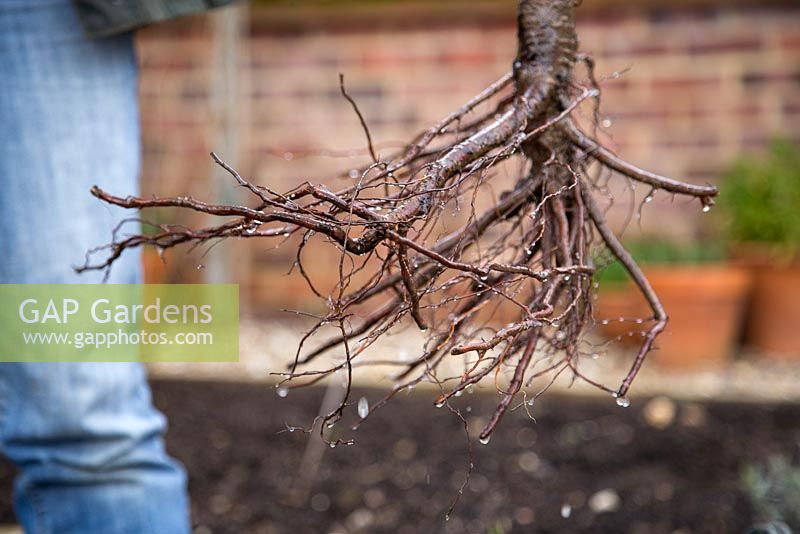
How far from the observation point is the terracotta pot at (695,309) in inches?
140

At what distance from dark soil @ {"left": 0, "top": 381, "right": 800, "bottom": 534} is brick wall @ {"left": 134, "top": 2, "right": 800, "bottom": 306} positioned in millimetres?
1463

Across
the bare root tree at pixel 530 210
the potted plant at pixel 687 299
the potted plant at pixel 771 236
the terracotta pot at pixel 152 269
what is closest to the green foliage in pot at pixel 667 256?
the potted plant at pixel 687 299

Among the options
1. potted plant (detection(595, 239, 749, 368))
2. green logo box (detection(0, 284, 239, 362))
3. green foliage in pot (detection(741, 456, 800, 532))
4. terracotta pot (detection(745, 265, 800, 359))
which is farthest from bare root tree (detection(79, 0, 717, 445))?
terracotta pot (detection(745, 265, 800, 359))

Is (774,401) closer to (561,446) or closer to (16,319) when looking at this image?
(561,446)

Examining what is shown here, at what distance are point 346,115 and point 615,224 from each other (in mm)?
1419

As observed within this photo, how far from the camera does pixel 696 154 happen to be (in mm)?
4066

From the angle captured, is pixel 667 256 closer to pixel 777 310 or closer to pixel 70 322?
pixel 777 310

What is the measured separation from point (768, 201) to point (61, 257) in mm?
2961

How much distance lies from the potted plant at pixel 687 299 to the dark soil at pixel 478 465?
79cm

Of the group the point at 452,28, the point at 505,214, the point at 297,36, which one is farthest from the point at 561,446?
the point at 297,36

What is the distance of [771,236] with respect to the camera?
3639 millimetres

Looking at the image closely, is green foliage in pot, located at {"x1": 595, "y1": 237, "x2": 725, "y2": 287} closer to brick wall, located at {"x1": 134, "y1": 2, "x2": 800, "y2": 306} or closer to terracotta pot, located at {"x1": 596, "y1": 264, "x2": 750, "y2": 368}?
terracotta pot, located at {"x1": 596, "y1": 264, "x2": 750, "y2": 368}

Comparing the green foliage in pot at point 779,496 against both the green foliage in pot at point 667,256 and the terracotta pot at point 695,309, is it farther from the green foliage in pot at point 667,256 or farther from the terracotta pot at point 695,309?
the green foliage in pot at point 667,256

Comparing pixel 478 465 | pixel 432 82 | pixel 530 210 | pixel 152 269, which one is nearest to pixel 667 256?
pixel 432 82
